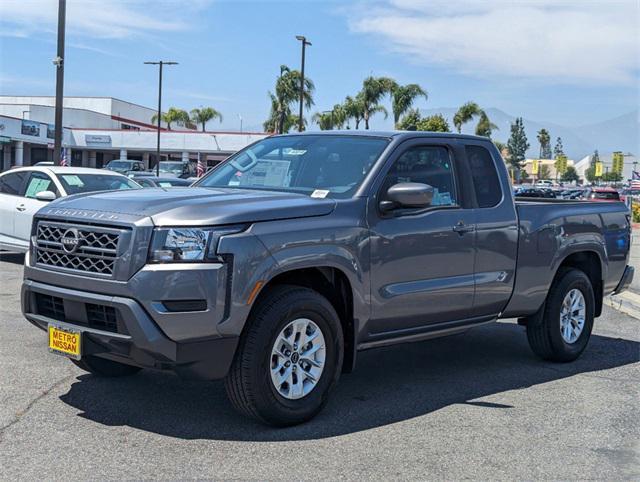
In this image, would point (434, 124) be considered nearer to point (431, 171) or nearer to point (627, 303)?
point (627, 303)

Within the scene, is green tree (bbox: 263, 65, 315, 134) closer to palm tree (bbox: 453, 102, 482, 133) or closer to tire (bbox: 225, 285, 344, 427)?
palm tree (bbox: 453, 102, 482, 133)

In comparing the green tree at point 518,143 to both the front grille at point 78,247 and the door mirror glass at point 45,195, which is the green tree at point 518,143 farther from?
the front grille at point 78,247

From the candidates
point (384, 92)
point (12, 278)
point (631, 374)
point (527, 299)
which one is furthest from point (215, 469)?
point (384, 92)

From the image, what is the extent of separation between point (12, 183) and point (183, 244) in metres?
9.29

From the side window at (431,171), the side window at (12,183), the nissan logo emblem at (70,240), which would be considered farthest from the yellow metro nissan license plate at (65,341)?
the side window at (12,183)

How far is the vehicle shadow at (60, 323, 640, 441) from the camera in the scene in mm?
5273

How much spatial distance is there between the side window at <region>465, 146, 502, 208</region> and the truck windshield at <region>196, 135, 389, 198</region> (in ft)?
3.27

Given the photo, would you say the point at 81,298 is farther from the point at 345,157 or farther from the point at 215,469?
the point at 345,157

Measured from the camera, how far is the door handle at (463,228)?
6.37 metres

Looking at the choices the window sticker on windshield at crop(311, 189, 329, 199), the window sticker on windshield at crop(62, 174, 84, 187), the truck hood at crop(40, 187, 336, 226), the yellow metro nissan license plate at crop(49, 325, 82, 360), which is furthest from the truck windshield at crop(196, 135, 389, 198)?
the window sticker on windshield at crop(62, 174, 84, 187)

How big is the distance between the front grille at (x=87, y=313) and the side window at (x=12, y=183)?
26.7 ft

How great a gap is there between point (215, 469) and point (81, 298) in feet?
4.47

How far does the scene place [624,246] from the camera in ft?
27.3

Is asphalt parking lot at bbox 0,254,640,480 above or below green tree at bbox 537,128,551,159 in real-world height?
below
